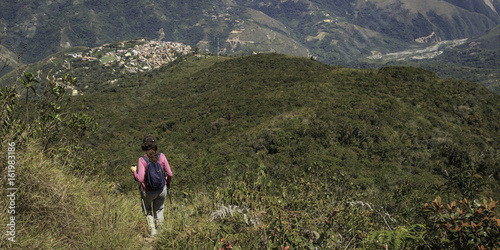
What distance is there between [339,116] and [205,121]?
2152 centimetres

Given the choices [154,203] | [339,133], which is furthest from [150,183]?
[339,133]

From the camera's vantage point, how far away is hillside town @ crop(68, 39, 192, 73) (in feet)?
451

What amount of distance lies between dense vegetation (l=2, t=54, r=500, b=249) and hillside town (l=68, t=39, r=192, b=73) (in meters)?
90.8

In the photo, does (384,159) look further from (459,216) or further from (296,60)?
(296,60)

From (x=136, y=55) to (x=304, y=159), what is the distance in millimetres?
164236

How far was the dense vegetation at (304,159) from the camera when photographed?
227cm

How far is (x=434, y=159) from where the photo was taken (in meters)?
14.4

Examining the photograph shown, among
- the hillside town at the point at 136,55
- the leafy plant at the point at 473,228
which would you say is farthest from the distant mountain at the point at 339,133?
the hillside town at the point at 136,55

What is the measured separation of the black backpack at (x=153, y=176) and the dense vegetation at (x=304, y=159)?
1.38 ft

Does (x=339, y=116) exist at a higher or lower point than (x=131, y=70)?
higher

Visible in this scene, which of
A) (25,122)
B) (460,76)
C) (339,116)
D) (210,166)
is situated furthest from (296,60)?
(460,76)

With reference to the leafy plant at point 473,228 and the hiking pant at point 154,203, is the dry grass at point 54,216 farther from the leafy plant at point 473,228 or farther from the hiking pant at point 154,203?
the leafy plant at point 473,228

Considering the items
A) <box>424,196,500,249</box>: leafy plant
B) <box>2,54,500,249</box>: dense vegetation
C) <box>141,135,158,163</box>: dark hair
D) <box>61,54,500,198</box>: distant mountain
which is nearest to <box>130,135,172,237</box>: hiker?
<box>141,135,158,163</box>: dark hair

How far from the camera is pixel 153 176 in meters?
3.24
